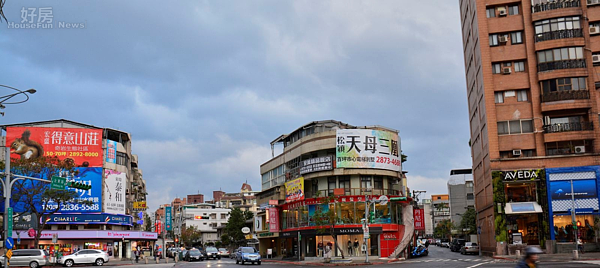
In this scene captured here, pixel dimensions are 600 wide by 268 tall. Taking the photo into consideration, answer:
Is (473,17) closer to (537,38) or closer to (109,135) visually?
(537,38)

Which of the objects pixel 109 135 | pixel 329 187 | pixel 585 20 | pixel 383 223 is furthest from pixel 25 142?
pixel 585 20

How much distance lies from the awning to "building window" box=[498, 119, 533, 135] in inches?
298

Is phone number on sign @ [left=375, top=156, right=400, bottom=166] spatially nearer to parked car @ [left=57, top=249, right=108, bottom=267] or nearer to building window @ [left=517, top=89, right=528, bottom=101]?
building window @ [left=517, top=89, right=528, bottom=101]

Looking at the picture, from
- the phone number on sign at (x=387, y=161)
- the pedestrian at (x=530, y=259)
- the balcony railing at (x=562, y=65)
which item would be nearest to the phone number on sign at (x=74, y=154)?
the phone number on sign at (x=387, y=161)

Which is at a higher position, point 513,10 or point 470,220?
point 513,10

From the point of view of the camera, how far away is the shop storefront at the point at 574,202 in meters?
49.2

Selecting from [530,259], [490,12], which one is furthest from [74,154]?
[530,259]

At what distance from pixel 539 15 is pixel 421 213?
26407 millimetres

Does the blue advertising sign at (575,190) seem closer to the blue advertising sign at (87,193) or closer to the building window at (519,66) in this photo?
the building window at (519,66)

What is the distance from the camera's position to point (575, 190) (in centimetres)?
5016

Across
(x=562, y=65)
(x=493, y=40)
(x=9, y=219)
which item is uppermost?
(x=493, y=40)

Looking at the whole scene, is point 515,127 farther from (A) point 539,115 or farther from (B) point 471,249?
(B) point 471,249

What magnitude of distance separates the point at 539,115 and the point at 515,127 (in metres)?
2.54

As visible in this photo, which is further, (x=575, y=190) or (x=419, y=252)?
(x=419, y=252)
